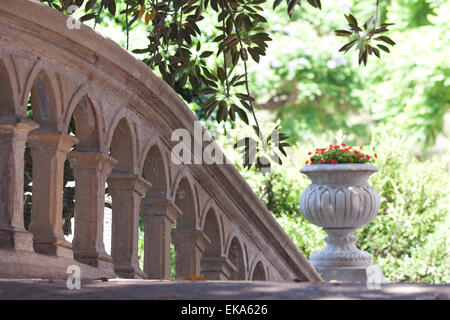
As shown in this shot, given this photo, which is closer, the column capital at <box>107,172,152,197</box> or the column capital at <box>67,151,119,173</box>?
the column capital at <box>67,151,119,173</box>

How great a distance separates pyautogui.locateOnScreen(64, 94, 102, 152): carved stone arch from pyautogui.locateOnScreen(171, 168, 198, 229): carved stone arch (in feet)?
3.05

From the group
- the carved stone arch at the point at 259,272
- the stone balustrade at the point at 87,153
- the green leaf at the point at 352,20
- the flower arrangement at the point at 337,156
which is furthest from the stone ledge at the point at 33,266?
the flower arrangement at the point at 337,156

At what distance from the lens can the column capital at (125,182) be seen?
347cm

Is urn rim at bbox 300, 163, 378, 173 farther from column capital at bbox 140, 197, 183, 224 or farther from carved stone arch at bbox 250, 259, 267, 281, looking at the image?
column capital at bbox 140, 197, 183, 224

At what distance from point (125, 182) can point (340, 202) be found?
7264 mm

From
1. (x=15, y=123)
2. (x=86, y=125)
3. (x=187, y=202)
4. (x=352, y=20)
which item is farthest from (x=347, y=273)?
(x=15, y=123)

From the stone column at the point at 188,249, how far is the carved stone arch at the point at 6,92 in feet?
5.10

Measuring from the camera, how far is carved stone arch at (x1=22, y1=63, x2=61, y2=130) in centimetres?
302

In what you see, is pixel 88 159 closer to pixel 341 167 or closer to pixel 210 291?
pixel 210 291

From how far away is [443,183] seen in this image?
43.9ft

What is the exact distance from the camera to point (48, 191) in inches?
A: 119

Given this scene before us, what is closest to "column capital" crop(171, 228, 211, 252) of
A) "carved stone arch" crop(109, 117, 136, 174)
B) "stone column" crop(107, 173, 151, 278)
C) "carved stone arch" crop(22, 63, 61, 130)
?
"stone column" crop(107, 173, 151, 278)

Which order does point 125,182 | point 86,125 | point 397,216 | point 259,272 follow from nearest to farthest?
point 86,125 → point 125,182 → point 259,272 → point 397,216
